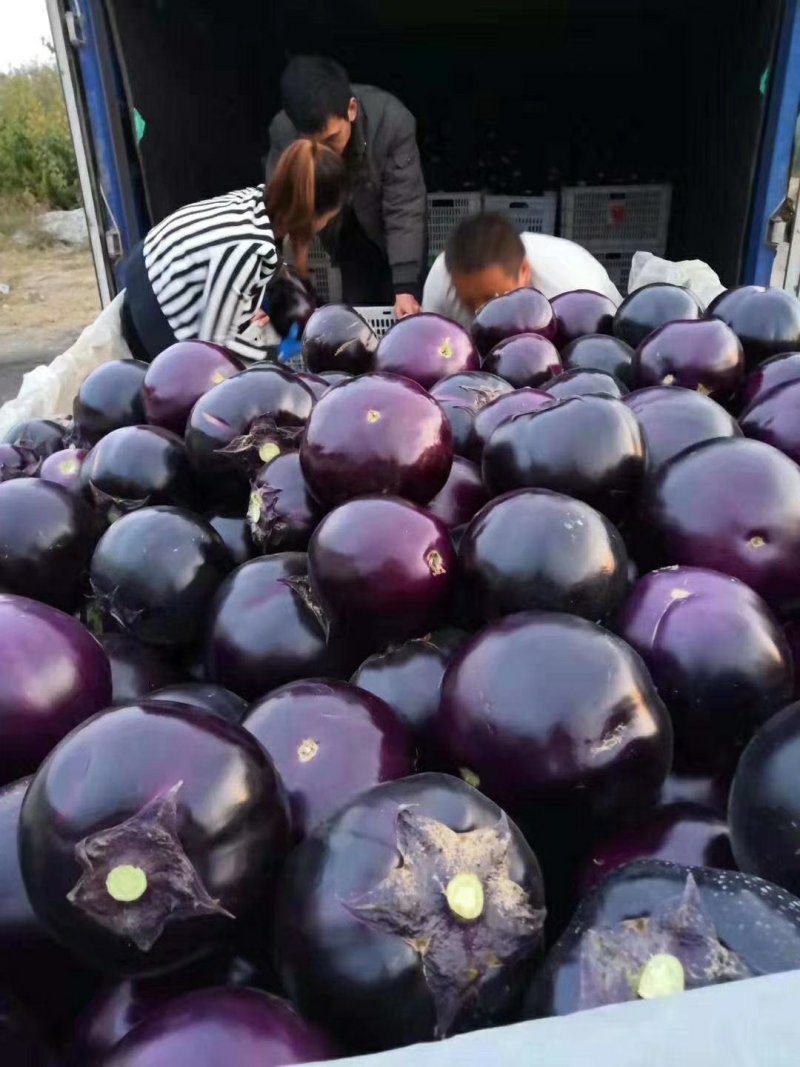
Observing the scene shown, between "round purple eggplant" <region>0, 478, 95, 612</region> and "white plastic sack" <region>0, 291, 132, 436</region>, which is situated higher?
"round purple eggplant" <region>0, 478, 95, 612</region>

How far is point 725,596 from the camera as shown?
77 cm

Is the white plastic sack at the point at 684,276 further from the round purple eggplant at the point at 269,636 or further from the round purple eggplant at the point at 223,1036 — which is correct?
the round purple eggplant at the point at 223,1036

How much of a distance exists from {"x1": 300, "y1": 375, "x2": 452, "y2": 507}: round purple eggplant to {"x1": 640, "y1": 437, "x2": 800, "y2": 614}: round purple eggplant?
0.79 feet

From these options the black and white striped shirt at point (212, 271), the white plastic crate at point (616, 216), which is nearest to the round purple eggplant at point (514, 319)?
the black and white striped shirt at point (212, 271)

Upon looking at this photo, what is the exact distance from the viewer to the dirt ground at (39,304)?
22.5 feet

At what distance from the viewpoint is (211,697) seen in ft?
2.72

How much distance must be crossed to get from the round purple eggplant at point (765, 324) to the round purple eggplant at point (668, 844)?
37.0 inches

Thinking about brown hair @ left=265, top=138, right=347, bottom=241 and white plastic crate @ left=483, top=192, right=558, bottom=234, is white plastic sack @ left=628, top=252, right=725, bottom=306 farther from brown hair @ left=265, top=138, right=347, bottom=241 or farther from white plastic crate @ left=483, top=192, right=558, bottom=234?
white plastic crate @ left=483, top=192, right=558, bottom=234

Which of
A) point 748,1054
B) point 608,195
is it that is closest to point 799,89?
point 608,195

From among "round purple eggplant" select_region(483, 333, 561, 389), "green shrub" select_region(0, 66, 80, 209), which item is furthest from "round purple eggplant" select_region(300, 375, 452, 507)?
"green shrub" select_region(0, 66, 80, 209)

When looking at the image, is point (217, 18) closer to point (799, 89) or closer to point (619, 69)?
point (619, 69)

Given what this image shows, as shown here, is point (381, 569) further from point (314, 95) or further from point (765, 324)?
point (314, 95)

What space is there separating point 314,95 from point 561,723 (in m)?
2.92

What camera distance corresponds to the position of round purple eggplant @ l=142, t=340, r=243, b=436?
1.30 m
